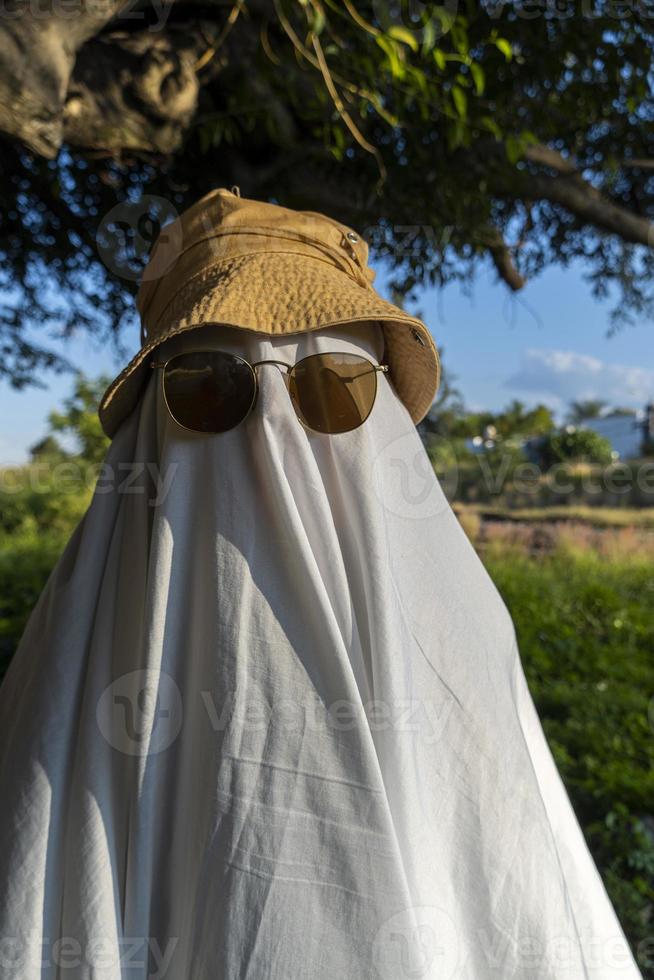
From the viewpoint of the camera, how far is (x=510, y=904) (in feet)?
3.58

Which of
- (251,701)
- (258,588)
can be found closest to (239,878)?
(251,701)

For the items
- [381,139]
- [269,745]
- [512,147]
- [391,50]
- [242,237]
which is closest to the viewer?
[269,745]

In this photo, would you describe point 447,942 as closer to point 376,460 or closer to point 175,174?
point 376,460

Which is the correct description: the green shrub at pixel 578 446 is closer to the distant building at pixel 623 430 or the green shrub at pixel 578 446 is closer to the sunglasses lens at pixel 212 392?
the distant building at pixel 623 430

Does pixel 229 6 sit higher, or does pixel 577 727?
pixel 229 6

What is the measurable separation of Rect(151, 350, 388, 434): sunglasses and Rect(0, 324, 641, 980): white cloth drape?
30 millimetres

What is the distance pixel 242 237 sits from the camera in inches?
51.0

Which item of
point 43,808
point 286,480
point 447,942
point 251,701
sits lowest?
point 447,942

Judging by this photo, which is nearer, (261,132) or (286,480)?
(286,480)

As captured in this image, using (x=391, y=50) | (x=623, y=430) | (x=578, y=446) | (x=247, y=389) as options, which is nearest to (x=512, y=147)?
(x=391, y=50)

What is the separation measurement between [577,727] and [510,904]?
2926 mm

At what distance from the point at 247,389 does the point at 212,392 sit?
0.06 meters

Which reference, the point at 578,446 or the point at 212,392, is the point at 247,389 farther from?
the point at 578,446

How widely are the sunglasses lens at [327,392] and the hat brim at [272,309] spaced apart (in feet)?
0.20
